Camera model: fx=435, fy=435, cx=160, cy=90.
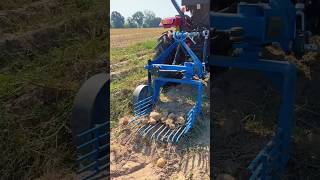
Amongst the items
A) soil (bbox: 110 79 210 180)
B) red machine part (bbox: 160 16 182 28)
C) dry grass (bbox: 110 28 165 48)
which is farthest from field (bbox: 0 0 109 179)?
red machine part (bbox: 160 16 182 28)

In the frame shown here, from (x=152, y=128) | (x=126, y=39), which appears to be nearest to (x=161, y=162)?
(x=152, y=128)

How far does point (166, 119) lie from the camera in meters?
3.86

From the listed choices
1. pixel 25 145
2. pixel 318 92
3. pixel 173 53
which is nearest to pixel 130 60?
pixel 173 53

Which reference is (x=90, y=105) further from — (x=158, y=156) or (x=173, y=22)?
(x=173, y=22)

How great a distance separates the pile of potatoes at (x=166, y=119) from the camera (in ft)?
12.5

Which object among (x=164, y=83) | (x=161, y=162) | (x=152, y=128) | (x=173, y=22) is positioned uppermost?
(x=173, y=22)

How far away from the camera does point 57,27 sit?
4.13 meters

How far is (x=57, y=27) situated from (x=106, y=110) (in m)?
1.68

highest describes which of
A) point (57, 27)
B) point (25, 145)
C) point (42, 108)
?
point (57, 27)

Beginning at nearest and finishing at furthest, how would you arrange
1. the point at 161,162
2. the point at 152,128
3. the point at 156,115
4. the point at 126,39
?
the point at 161,162, the point at 152,128, the point at 156,115, the point at 126,39

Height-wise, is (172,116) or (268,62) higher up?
(268,62)

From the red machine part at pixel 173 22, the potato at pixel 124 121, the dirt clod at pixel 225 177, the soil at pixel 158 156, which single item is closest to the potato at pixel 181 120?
the soil at pixel 158 156

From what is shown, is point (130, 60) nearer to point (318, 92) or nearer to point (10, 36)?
Answer: point (10, 36)

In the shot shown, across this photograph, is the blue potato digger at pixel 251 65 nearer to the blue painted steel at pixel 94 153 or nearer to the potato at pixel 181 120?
the blue painted steel at pixel 94 153
